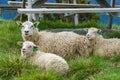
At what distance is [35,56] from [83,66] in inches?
36.5

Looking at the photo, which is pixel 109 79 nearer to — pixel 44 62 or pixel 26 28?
pixel 44 62

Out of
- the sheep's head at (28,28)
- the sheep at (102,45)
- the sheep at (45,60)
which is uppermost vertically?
the sheep's head at (28,28)

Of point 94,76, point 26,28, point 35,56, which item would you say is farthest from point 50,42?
point 94,76

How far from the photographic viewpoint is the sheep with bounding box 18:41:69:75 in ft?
23.9

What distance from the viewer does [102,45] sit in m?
9.14

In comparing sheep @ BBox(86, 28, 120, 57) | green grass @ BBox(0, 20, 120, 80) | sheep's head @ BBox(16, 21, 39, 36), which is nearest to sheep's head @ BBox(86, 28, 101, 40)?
sheep @ BBox(86, 28, 120, 57)

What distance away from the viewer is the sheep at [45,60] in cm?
729

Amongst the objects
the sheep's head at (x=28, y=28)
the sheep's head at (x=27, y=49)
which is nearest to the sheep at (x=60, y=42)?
the sheep's head at (x=28, y=28)

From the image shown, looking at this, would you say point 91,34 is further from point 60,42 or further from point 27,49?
point 27,49

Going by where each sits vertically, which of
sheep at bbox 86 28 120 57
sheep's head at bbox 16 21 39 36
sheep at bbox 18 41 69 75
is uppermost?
sheep's head at bbox 16 21 39 36

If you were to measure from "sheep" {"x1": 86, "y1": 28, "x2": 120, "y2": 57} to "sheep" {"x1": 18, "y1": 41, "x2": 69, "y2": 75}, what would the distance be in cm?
156

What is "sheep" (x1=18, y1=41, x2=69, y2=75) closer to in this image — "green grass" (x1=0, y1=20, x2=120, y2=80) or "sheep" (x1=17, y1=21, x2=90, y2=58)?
"green grass" (x1=0, y1=20, x2=120, y2=80)

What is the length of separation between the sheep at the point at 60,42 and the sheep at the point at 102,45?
158 millimetres

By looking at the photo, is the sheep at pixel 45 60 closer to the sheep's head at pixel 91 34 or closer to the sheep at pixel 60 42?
the sheep at pixel 60 42
